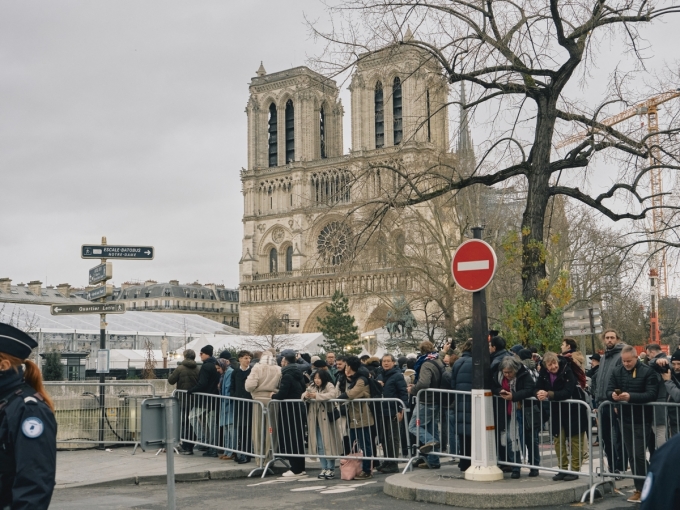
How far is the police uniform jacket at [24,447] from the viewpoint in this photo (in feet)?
11.0

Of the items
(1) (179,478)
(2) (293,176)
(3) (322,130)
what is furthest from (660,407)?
(3) (322,130)

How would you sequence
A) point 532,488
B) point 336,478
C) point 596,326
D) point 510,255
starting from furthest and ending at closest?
1. point 596,326
2. point 510,255
3. point 336,478
4. point 532,488

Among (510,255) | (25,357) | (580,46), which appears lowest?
(25,357)

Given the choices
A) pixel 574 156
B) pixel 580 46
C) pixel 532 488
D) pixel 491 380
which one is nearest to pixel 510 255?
pixel 574 156

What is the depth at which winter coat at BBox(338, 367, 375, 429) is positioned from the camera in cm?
1061

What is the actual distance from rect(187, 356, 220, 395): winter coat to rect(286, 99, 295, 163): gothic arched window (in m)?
62.9

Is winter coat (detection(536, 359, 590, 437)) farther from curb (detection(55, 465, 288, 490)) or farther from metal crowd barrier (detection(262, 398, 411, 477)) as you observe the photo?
curb (detection(55, 465, 288, 490))

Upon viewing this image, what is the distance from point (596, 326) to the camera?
17625mm

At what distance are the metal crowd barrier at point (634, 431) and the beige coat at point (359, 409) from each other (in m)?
2.89

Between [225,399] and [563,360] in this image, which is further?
Answer: [225,399]

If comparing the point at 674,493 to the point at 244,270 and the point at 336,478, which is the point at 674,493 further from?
the point at 244,270

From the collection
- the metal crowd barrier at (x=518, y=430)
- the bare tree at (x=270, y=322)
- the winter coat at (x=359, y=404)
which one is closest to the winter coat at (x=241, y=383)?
the winter coat at (x=359, y=404)

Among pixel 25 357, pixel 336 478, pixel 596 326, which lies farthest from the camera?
pixel 596 326

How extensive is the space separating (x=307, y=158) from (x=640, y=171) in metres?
62.2
